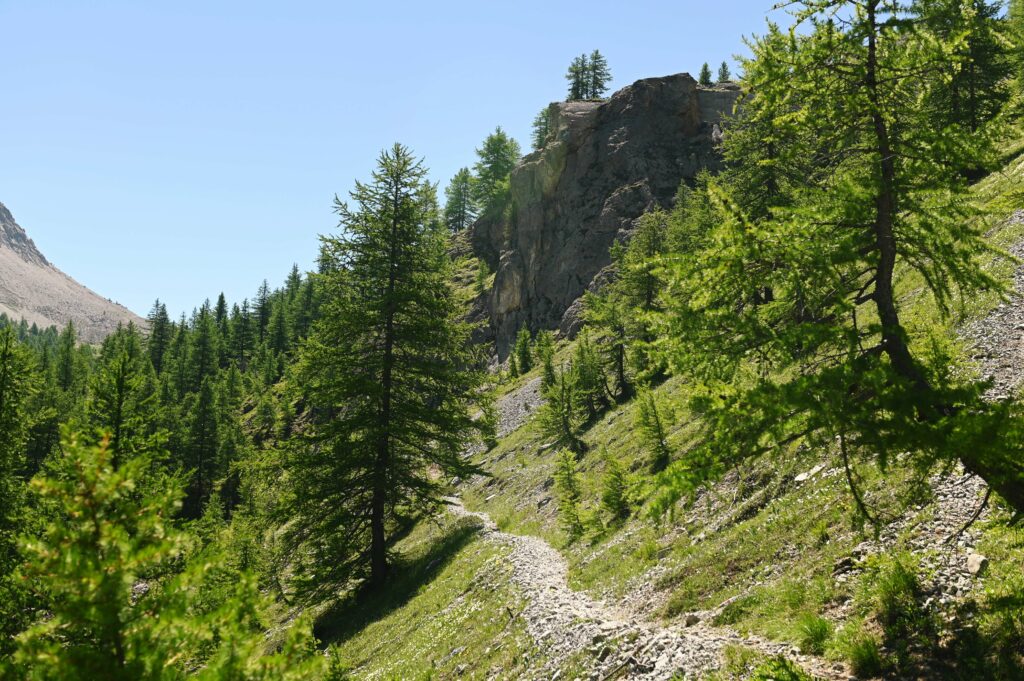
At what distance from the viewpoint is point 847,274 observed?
27.0 ft

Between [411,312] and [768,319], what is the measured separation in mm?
16620

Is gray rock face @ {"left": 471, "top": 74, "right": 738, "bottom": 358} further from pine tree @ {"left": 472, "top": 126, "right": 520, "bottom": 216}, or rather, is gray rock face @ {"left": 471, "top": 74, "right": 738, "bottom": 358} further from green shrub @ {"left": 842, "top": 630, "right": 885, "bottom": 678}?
green shrub @ {"left": 842, "top": 630, "right": 885, "bottom": 678}

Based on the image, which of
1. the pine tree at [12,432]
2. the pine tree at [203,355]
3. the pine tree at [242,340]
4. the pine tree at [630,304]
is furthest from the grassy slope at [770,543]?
the pine tree at [242,340]

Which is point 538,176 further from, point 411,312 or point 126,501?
point 126,501

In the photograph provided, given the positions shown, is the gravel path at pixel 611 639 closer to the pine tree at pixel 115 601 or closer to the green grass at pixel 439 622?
the green grass at pixel 439 622

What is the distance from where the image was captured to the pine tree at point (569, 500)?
20422 millimetres

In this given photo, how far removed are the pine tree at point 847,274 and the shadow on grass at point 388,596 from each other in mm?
16293

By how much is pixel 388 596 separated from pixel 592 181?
69731 mm

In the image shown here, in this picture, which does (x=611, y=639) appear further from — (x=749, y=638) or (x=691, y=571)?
(x=691, y=571)

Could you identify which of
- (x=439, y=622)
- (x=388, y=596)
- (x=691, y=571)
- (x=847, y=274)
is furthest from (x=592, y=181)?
(x=847, y=274)

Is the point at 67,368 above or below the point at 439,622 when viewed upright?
above

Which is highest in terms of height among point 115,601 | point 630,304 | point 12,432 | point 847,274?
point 630,304

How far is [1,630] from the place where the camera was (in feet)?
42.3

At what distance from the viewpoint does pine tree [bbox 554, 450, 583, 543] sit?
20422 mm
